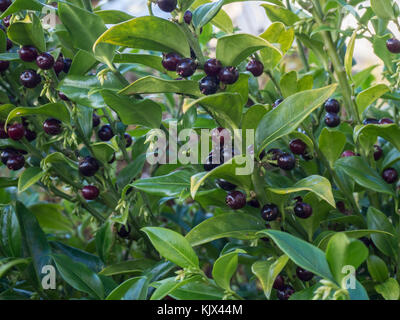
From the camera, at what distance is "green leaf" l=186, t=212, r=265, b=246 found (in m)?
0.75

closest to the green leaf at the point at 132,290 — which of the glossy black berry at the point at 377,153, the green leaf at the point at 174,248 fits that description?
the green leaf at the point at 174,248

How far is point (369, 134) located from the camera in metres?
0.84

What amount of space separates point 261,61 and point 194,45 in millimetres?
234

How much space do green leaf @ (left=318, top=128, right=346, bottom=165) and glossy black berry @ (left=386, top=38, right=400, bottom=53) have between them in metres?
0.23

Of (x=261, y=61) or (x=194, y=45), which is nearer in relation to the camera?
(x=194, y=45)

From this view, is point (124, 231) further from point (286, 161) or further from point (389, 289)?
point (389, 289)

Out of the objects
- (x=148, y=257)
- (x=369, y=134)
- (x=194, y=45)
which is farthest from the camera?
(x=148, y=257)

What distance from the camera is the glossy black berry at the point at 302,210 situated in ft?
2.56

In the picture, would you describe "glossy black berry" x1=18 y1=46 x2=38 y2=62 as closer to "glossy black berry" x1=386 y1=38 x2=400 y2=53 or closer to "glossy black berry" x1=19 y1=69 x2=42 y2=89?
"glossy black berry" x1=19 y1=69 x2=42 y2=89

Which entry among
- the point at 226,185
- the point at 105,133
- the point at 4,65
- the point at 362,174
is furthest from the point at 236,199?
the point at 4,65

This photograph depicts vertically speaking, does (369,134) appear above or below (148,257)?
above

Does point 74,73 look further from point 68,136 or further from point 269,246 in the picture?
point 269,246
